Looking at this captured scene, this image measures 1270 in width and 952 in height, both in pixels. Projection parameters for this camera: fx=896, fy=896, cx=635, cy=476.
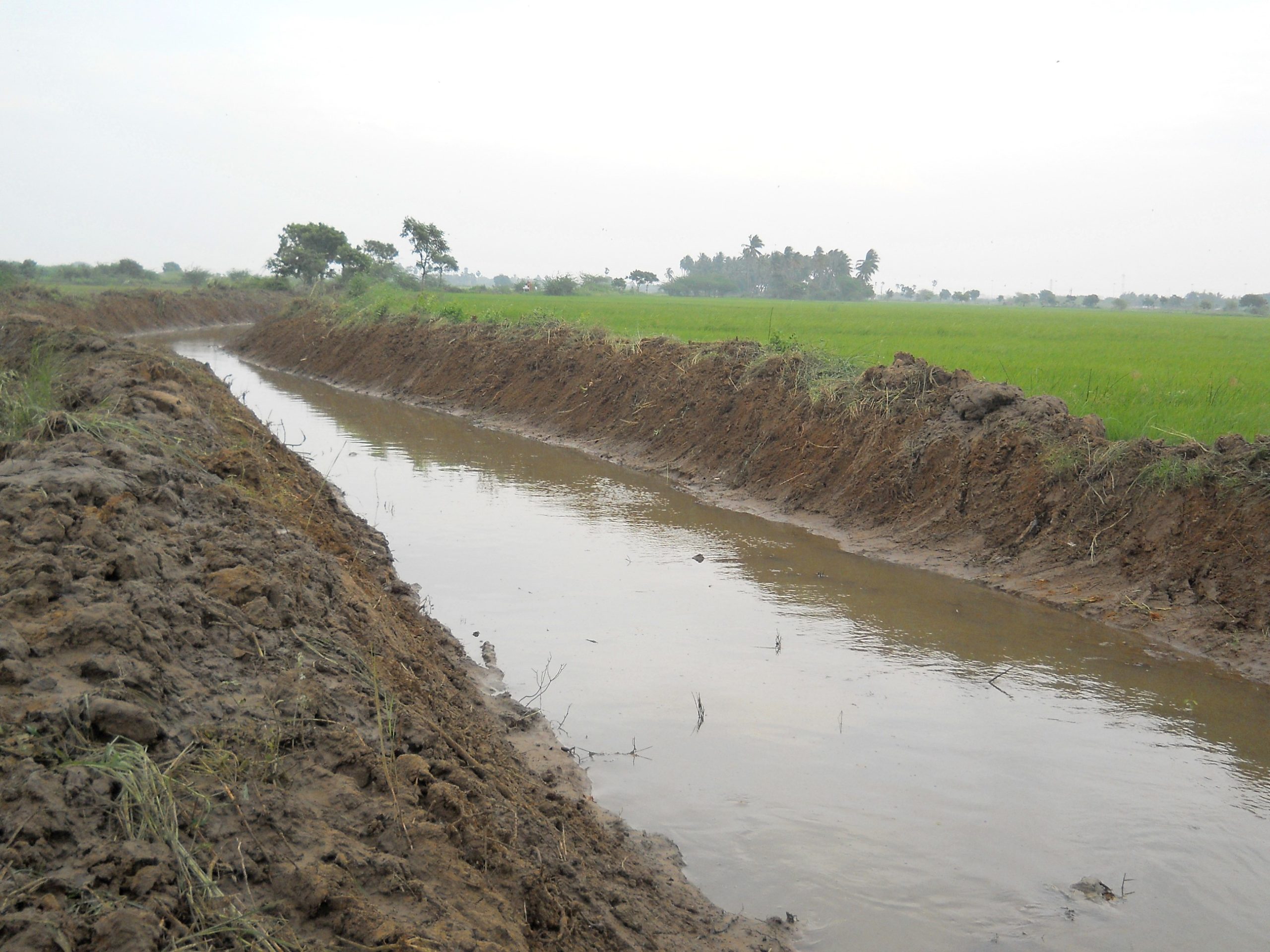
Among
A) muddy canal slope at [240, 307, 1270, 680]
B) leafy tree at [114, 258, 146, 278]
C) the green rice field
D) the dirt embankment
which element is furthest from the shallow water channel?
leafy tree at [114, 258, 146, 278]

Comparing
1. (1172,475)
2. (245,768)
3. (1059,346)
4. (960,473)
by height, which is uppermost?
(1059,346)

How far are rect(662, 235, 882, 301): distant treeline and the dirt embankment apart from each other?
42710 millimetres

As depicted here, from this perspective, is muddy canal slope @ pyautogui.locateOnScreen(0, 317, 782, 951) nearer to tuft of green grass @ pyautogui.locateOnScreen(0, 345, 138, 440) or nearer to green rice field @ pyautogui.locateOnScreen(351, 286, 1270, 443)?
tuft of green grass @ pyautogui.locateOnScreen(0, 345, 138, 440)

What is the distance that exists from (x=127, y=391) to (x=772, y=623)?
17.3 feet

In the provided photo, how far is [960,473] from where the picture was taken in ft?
27.1

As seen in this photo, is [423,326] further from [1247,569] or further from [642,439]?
[1247,569]

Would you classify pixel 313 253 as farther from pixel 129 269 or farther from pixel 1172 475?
pixel 1172 475

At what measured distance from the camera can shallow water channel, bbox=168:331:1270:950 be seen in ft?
11.1

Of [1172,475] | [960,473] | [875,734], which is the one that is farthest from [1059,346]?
[875,734]

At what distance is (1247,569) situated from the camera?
6.02 metres

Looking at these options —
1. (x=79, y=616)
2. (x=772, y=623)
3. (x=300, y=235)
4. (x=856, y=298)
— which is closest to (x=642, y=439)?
(x=772, y=623)

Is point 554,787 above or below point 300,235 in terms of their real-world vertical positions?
below

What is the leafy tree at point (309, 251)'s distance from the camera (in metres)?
45.5

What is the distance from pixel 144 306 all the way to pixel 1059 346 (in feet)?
107
